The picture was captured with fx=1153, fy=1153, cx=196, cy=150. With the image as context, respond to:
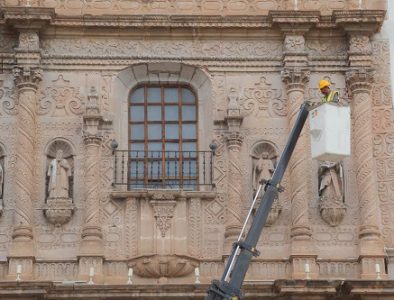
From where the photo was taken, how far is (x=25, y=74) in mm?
19594

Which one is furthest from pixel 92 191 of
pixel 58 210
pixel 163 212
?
pixel 163 212

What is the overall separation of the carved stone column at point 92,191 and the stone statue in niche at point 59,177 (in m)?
0.33

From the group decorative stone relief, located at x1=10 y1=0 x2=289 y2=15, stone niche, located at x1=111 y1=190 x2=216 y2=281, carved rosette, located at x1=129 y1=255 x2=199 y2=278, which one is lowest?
carved rosette, located at x1=129 y1=255 x2=199 y2=278

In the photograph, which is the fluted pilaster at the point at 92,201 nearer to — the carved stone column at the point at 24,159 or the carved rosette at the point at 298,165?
the carved stone column at the point at 24,159

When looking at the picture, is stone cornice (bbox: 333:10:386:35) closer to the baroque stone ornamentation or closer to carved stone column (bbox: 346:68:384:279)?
carved stone column (bbox: 346:68:384:279)

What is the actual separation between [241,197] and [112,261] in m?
2.40

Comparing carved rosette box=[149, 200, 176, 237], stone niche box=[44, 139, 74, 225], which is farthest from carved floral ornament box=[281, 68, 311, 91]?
stone niche box=[44, 139, 74, 225]

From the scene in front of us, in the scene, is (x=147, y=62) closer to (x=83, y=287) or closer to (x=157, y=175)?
(x=157, y=175)

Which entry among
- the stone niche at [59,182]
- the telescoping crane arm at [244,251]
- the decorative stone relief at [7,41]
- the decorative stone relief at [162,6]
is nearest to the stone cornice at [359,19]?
the decorative stone relief at [162,6]

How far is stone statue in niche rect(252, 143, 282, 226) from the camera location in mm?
19094

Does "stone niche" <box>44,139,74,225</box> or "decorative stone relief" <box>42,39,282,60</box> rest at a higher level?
"decorative stone relief" <box>42,39,282,60</box>

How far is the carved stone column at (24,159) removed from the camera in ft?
61.2

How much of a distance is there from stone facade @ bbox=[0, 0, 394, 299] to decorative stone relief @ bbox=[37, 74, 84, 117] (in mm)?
24

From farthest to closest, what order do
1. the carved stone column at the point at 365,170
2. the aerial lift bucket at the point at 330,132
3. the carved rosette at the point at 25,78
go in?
1. the carved rosette at the point at 25,78
2. the carved stone column at the point at 365,170
3. the aerial lift bucket at the point at 330,132
